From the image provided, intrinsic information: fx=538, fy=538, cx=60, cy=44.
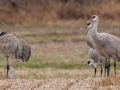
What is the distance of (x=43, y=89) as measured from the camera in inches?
412

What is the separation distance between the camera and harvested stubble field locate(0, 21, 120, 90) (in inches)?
418

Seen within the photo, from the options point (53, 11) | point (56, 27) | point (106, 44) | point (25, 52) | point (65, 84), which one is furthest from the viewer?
point (53, 11)

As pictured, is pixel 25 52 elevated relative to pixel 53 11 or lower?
lower

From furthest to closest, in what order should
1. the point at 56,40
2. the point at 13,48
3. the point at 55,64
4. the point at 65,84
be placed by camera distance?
the point at 56,40, the point at 55,64, the point at 13,48, the point at 65,84

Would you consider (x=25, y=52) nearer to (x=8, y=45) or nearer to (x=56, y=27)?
(x=8, y=45)

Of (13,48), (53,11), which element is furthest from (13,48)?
(53,11)

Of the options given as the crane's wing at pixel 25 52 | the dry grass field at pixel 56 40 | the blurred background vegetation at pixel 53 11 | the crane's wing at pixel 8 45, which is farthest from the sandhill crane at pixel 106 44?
the blurred background vegetation at pixel 53 11

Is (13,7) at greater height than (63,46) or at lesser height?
greater

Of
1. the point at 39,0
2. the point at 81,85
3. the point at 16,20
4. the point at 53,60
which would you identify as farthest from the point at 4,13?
the point at 81,85

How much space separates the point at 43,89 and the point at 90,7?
23811 mm

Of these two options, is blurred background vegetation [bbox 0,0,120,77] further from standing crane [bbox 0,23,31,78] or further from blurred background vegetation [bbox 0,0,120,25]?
standing crane [bbox 0,23,31,78]

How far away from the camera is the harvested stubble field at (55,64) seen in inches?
418

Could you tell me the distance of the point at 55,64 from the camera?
712 inches

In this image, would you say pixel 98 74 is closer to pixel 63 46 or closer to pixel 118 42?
pixel 118 42
